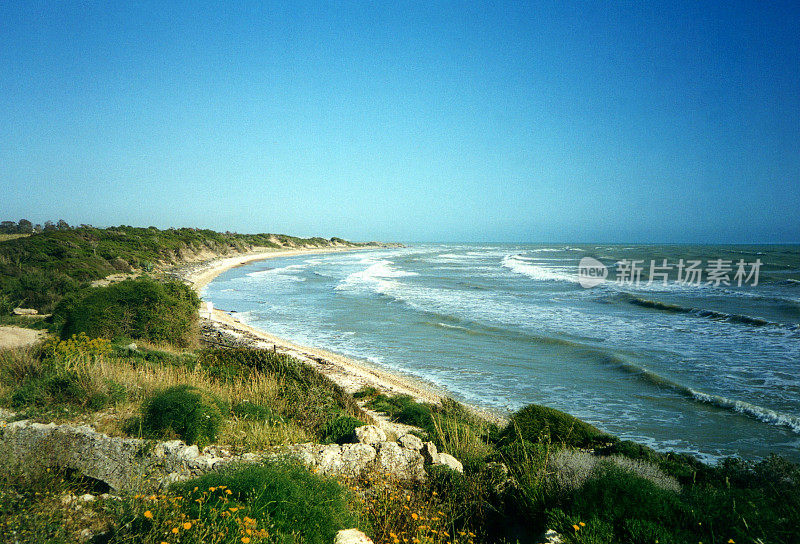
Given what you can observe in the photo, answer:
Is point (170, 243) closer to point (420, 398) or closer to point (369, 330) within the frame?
point (369, 330)

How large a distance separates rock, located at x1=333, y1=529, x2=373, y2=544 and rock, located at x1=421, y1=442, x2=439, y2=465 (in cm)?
208

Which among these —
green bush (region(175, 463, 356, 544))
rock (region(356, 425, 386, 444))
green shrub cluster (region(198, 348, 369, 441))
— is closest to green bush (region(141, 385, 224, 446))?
green shrub cluster (region(198, 348, 369, 441))

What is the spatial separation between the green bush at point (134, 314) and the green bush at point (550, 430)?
1019 cm

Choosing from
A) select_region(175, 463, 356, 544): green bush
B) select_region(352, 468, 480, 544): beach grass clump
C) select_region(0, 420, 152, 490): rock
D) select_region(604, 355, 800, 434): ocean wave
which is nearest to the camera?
select_region(175, 463, 356, 544): green bush

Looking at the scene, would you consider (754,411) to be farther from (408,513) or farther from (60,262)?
(60,262)

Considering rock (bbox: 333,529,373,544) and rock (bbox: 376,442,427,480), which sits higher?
rock (bbox: 333,529,373,544)

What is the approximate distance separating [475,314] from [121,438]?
19.2m

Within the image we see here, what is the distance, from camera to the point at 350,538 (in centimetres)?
367

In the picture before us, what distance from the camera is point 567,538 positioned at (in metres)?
3.87

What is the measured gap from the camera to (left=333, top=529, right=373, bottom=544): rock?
3.63m

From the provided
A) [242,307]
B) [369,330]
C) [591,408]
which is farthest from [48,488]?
[242,307]

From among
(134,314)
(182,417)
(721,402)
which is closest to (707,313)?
(721,402)

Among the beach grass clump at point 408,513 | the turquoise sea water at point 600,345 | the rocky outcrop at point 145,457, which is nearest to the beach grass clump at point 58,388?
the rocky outcrop at point 145,457

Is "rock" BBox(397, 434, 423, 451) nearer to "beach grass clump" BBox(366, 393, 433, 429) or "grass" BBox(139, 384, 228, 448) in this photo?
"beach grass clump" BBox(366, 393, 433, 429)
